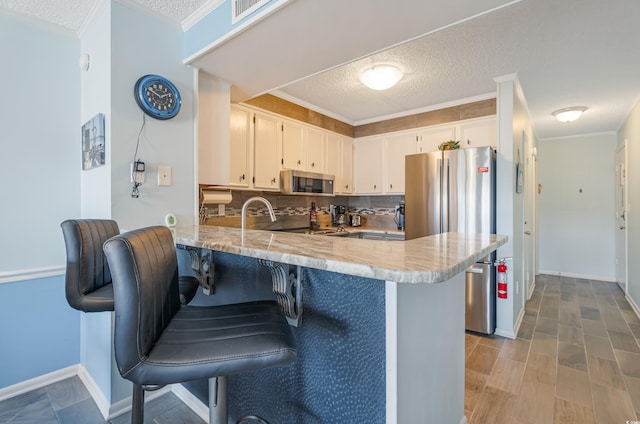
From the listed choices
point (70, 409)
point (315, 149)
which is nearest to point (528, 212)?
point (315, 149)

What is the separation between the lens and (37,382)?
2014 mm

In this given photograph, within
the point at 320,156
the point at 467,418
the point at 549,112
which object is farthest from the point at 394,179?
the point at 467,418

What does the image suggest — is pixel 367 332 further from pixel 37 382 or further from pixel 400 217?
pixel 400 217

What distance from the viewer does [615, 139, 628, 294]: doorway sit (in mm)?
3994

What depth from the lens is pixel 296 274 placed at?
1.17 m

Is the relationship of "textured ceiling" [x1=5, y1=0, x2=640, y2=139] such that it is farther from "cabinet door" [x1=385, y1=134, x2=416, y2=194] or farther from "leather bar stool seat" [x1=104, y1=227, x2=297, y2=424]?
"leather bar stool seat" [x1=104, y1=227, x2=297, y2=424]

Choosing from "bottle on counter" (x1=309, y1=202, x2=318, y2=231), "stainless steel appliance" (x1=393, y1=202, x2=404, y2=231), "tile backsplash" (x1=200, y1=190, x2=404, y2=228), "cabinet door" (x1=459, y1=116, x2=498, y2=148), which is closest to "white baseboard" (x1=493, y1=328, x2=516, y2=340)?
"stainless steel appliance" (x1=393, y1=202, x2=404, y2=231)

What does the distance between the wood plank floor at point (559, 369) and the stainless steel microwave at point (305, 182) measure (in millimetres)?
2231

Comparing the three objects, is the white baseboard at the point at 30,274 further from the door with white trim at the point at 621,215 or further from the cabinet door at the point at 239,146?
the door with white trim at the point at 621,215

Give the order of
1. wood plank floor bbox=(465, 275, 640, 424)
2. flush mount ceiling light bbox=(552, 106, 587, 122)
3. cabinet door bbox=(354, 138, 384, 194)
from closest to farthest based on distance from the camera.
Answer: wood plank floor bbox=(465, 275, 640, 424)
flush mount ceiling light bbox=(552, 106, 587, 122)
cabinet door bbox=(354, 138, 384, 194)

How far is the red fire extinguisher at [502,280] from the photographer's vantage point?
2.81 m

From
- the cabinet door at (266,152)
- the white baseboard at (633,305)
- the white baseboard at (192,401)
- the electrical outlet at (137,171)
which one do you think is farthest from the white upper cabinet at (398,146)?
the white baseboard at (192,401)

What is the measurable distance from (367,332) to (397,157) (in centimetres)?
348

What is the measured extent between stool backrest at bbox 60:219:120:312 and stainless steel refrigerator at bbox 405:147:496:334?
2764 millimetres
